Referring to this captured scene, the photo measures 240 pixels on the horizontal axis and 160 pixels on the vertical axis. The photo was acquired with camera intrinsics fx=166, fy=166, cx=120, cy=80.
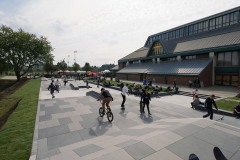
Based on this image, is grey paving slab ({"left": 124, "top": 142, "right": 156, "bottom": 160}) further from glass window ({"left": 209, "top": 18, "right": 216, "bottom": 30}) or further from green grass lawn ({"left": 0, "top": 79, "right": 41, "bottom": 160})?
glass window ({"left": 209, "top": 18, "right": 216, "bottom": 30})

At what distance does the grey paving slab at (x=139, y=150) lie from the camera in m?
4.91

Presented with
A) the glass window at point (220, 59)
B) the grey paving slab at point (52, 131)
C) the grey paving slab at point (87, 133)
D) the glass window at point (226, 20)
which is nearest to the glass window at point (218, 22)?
the glass window at point (226, 20)

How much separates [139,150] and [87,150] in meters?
1.95

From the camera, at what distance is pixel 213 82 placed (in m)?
28.9

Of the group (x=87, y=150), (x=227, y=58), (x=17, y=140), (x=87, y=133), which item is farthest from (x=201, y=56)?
(x=17, y=140)

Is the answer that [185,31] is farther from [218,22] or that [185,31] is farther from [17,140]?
[17,140]

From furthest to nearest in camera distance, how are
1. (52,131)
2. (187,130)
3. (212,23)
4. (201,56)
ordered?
(212,23) → (201,56) → (52,131) → (187,130)

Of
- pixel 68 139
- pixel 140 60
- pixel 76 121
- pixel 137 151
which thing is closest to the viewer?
pixel 137 151

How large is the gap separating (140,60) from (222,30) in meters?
20.9

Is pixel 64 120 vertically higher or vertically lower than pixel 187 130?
lower

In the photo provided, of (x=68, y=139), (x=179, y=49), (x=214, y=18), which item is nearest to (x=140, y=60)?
(x=179, y=49)

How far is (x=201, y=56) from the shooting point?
30.9 meters

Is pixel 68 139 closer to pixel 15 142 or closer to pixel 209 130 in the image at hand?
pixel 15 142

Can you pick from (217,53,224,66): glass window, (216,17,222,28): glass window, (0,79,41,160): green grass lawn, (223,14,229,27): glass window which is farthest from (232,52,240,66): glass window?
(0,79,41,160): green grass lawn
